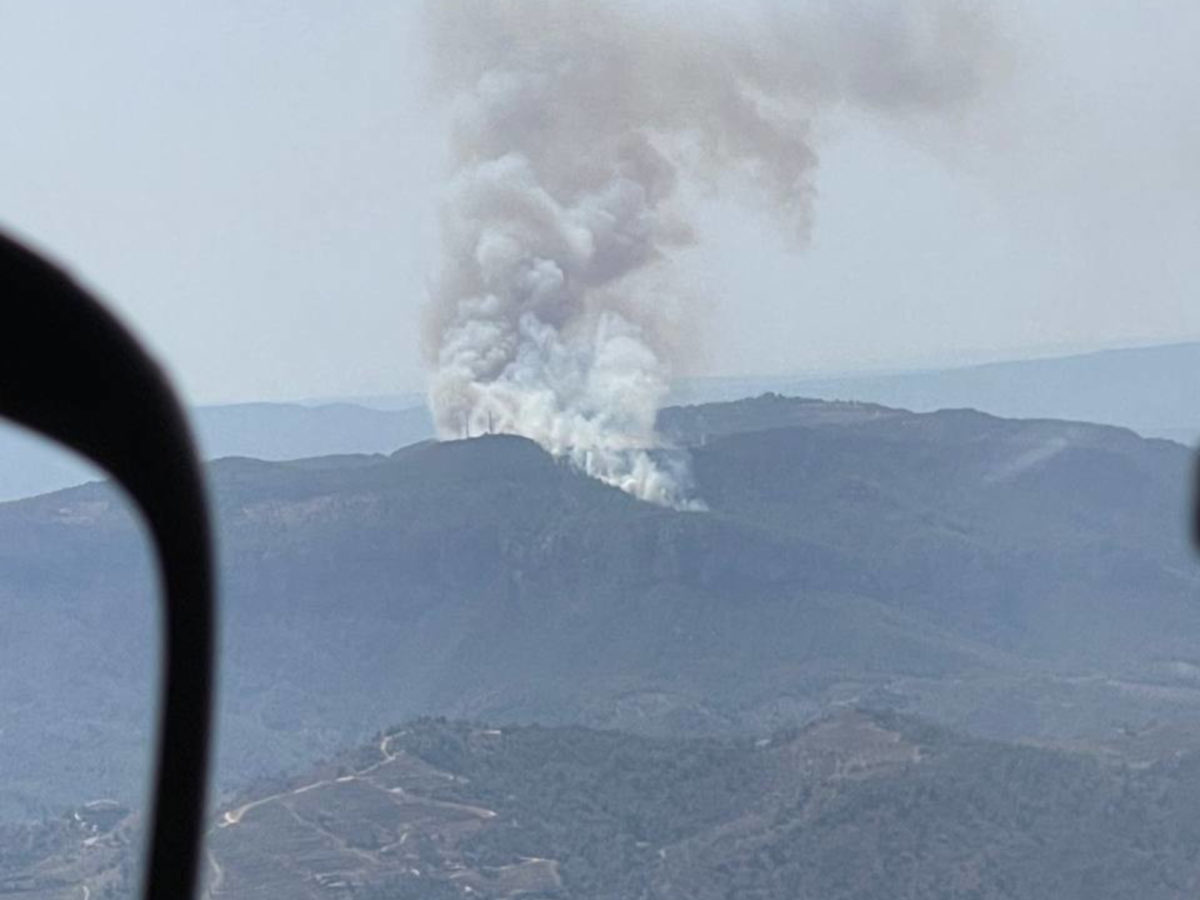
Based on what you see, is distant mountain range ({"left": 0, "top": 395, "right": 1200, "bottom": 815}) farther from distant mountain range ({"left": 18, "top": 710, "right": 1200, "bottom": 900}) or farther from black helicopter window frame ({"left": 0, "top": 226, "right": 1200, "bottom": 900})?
black helicopter window frame ({"left": 0, "top": 226, "right": 1200, "bottom": 900})

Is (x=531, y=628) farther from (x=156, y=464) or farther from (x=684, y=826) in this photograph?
(x=156, y=464)

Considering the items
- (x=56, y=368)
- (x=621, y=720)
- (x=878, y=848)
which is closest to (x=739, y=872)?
(x=878, y=848)

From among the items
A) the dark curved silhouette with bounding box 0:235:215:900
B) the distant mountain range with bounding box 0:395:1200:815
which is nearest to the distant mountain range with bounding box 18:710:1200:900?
the distant mountain range with bounding box 0:395:1200:815

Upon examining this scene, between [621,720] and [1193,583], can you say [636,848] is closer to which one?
[621,720]

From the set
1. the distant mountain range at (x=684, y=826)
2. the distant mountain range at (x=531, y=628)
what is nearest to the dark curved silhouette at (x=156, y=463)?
the distant mountain range at (x=684, y=826)

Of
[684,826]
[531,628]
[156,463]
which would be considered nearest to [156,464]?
[156,463]
